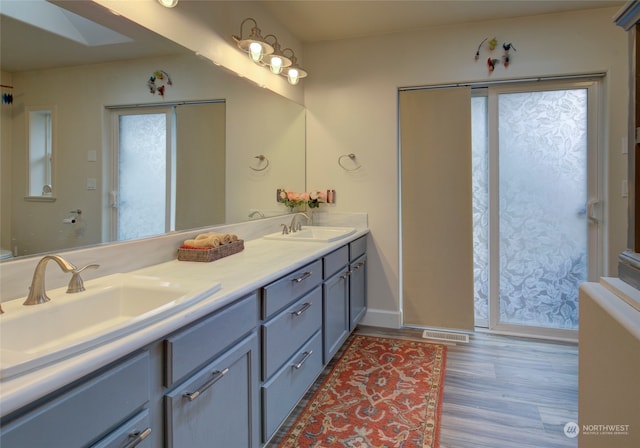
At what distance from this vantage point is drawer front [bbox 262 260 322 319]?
149 centimetres

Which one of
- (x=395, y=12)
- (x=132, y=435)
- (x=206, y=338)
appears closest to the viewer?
(x=132, y=435)

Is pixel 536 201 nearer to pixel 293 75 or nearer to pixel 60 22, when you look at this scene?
pixel 293 75

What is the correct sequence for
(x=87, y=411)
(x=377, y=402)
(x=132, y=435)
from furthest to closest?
(x=377, y=402)
(x=132, y=435)
(x=87, y=411)

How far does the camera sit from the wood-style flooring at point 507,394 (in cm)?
177

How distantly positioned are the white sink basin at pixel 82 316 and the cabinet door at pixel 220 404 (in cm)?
23

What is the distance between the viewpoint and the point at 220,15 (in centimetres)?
214

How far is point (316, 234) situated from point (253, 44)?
4.49 ft

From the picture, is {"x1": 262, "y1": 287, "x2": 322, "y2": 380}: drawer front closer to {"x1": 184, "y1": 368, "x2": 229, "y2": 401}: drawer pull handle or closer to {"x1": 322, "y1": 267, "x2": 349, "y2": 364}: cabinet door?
{"x1": 322, "y1": 267, "x2": 349, "y2": 364}: cabinet door

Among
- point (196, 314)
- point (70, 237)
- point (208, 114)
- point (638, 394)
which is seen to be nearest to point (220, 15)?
point (208, 114)

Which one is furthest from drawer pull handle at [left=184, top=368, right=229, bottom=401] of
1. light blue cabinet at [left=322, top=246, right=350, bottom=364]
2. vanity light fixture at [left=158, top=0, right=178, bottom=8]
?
vanity light fixture at [left=158, top=0, right=178, bottom=8]

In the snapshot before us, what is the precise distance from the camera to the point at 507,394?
2.14 meters

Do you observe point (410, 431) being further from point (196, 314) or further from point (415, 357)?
point (196, 314)

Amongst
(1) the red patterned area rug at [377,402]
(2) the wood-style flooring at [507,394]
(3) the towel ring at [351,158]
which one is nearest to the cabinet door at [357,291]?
(1) the red patterned area rug at [377,402]

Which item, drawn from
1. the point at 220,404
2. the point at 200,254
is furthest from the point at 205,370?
the point at 200,254
